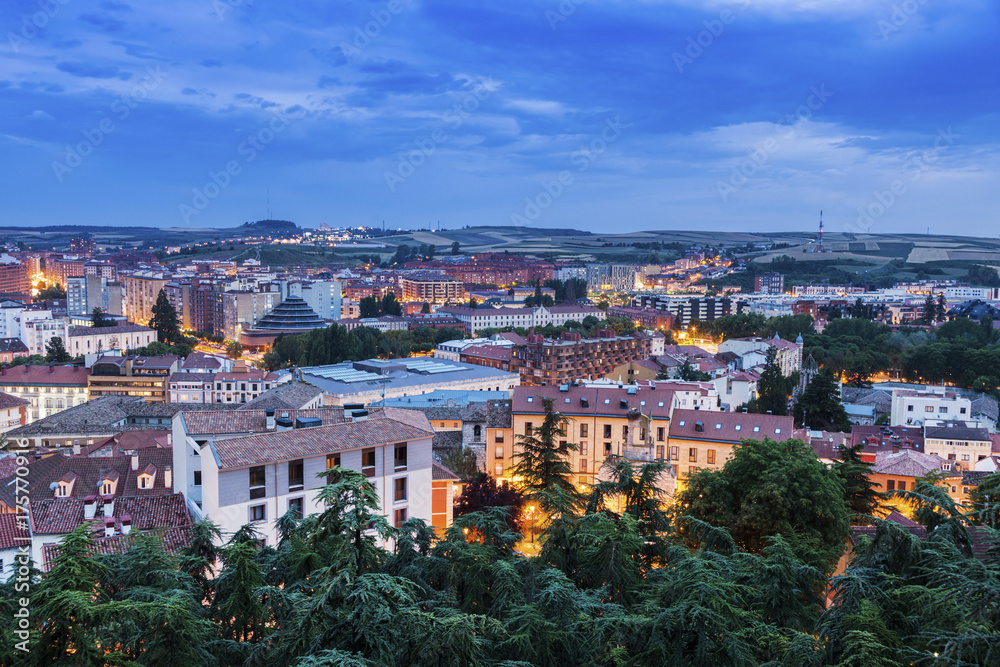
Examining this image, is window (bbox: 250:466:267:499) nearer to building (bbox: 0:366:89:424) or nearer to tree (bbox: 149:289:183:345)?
building (bbox: 0:366:89:424)

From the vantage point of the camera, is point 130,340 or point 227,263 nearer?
point 130,340

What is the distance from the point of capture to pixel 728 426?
22.7m

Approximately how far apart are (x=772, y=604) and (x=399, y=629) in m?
4.73

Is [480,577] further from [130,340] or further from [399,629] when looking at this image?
[130,340]

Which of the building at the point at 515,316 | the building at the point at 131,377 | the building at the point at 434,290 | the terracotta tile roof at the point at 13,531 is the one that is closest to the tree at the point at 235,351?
the building at the point at 131,377

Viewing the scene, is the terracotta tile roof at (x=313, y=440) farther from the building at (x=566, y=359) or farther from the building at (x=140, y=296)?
the building at (x=140, y=296)

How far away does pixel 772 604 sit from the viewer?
30.4ft

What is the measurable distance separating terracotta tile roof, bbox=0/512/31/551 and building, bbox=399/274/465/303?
302 feet

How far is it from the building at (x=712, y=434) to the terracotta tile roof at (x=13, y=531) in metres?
15.9

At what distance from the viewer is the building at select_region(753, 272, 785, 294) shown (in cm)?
12669

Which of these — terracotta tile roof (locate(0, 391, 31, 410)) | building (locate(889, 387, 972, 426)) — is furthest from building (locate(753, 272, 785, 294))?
terracotta tile roof (locate(0, 391, 31, 410))

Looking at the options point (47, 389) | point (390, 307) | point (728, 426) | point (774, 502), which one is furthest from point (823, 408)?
point (390, 307)

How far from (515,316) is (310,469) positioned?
6783cm

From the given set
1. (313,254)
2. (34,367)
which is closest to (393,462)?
(34,367)
